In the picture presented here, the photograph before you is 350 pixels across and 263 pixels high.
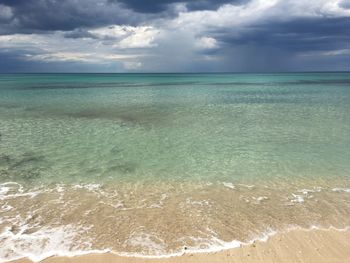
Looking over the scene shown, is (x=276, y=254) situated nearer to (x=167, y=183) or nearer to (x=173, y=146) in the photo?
(x=167, y=183)

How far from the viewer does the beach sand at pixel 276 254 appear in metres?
6.47

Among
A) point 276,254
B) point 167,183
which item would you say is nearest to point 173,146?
point 167,183

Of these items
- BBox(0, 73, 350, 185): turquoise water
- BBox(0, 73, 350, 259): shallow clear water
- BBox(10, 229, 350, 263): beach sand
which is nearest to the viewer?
BBox(10, 229, 350, 263): beach sand

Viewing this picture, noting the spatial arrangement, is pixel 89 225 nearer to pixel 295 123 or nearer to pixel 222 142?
pixel 222 142

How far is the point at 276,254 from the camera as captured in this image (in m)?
6.68

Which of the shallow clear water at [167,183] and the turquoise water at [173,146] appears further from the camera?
the turquoise water at [173,146]

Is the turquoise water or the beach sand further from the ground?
the turquoise water

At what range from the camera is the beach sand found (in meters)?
6.47

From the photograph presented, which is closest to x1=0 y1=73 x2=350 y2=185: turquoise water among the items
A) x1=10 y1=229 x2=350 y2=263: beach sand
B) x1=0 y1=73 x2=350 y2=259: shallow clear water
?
x1=0 y1=73 x2=350 y2=259: shallow clear water

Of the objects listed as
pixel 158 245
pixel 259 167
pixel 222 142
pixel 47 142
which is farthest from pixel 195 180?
pixel 47 142

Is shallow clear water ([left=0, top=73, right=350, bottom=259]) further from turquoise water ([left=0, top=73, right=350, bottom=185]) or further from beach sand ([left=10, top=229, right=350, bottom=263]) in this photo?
beach sand ([left=10, top=229, right=350, bottom=263])

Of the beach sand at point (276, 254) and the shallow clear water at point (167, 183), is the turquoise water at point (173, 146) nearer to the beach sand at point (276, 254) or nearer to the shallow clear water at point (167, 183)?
the shallow clear water at point (167, 183)

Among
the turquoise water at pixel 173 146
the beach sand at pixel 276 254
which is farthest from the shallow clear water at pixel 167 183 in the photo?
the beach sand at pixel 276 254

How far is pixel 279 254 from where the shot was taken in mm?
6672
